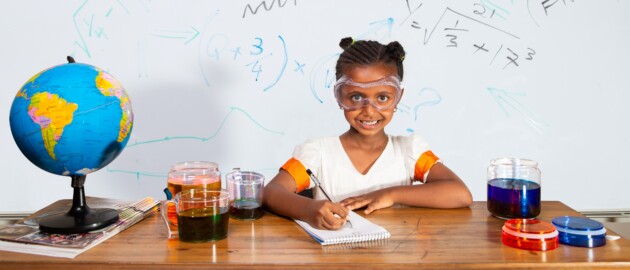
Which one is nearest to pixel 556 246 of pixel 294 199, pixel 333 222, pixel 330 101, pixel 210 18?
pixel 333 222

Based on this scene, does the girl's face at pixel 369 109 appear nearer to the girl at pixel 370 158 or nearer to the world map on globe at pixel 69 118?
the girl at pixel 370 158

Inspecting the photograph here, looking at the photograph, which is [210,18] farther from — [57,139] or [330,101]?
[57,139]

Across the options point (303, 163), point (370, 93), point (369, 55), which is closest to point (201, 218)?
point (303, 163)

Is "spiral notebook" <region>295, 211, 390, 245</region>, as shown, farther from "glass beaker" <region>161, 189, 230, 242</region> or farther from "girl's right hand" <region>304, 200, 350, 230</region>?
"glass beaker" <region>161, 189, 230, 242</region>

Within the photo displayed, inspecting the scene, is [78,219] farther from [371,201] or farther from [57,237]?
[371,201]

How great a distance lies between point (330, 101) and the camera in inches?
117

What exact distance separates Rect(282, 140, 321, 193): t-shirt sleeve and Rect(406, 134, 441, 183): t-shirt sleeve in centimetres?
34

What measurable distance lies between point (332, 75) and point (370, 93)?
0.78 m

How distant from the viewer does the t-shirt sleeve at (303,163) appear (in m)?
2.24

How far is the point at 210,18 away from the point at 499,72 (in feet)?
4.38

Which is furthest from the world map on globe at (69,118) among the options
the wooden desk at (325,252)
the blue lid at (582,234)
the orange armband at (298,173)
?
the blue lid at (582,234)

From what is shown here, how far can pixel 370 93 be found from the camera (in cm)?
221

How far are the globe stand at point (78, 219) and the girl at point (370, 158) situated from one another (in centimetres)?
48

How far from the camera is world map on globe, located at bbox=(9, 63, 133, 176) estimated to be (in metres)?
1.67
